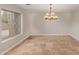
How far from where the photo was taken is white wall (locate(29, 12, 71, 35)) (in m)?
10.6

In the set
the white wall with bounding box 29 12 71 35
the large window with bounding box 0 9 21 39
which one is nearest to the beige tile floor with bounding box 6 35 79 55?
the large window with bounding box 0 9 21 39

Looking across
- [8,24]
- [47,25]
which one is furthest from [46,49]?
[47,25]

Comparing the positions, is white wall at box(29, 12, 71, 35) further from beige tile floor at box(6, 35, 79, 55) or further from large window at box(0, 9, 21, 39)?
beige tile floor at box(6, 35, 79, 55)

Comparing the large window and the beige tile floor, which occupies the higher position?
the large window

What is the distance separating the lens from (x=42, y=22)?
35.1ft

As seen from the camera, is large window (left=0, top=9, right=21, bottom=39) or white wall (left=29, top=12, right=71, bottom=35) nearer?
large window (left=0, top=9, right=21, bottom=39)

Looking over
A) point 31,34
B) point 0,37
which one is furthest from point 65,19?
point 0,37

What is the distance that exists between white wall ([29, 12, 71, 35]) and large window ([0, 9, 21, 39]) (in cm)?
342

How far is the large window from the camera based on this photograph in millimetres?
4740

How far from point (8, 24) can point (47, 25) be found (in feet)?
18.3

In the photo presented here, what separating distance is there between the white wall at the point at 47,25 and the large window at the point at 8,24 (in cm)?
342
